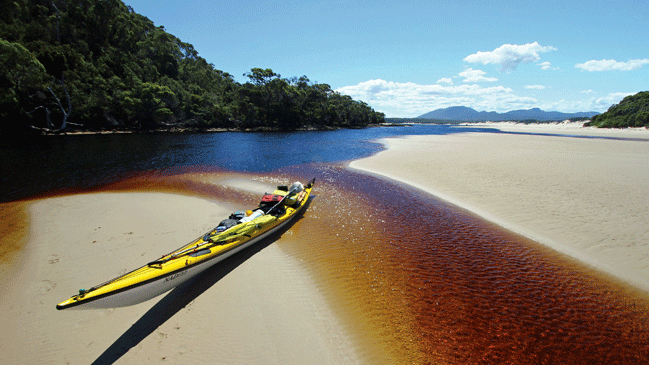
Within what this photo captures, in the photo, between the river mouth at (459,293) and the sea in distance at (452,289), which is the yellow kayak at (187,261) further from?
the sea in distance at (452,289)

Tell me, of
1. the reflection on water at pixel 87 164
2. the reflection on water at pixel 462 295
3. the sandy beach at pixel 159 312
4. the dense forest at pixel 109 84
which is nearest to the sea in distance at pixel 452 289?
the reflection on water at pixel 462 295

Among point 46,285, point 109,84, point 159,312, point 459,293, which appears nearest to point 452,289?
point 459,293

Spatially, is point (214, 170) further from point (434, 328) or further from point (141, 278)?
point (434, 328)

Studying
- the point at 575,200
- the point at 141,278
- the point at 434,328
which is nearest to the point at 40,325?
the point at 141,278

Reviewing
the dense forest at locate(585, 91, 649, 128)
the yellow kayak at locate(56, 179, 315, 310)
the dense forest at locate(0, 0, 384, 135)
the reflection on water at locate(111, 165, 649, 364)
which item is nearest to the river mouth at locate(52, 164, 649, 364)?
the reflection on water at locate(111, 165, 649, 364)

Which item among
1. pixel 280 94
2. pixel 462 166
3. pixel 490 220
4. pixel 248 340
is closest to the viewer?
pixel 248 340
